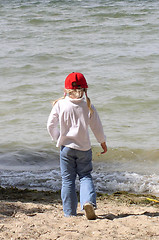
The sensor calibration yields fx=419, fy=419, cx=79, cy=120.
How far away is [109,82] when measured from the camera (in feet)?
37.0

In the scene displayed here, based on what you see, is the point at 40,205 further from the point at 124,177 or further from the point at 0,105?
the point at 0,105

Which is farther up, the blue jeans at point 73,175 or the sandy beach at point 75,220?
the blue jeans at point 73,175

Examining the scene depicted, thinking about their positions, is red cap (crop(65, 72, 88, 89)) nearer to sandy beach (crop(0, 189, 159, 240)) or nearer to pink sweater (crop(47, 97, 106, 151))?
pink sweater (crop(47, 97, 106, 151))

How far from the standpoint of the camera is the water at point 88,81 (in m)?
6.73

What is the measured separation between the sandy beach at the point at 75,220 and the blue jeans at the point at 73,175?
0.17 metres

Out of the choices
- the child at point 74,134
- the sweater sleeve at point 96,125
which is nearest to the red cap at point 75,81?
the child at point 74,134

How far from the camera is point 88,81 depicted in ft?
37.2

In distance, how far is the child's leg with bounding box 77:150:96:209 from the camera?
4113 mm

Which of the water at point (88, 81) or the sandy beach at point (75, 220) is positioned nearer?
the sandy beach at point (75, 220)

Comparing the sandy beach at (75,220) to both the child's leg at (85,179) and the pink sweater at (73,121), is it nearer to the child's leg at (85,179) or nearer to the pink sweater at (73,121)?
the child's leg at (85,179)

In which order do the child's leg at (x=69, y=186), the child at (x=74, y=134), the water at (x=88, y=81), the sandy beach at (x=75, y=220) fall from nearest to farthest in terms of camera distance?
the sandy beach at (x=75, y=220)
the child at (x=74, y=134)
the child's leg at (x=69, y=186)
the water at (x=88, y=81)

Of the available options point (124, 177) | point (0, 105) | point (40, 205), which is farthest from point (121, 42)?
point (40, 205)

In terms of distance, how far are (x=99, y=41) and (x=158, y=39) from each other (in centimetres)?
217

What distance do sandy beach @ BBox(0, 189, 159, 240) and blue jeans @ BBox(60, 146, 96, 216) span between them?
6.7 inches
